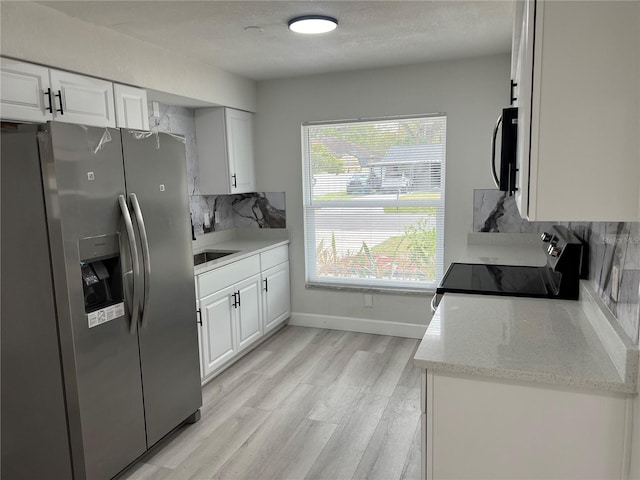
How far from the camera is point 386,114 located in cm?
389

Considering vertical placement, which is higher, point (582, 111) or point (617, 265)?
point (582, 111)

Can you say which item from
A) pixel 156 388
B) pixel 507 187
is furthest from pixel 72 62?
pixel 507 187

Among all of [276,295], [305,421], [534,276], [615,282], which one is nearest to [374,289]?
[276,295]

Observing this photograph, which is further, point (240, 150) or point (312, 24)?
point (240, 150)

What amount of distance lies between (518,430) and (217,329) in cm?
229

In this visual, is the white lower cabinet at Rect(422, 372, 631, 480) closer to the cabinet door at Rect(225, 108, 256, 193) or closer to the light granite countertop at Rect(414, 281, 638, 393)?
the light granite countertop at Rect(414, 281, 638, 393)

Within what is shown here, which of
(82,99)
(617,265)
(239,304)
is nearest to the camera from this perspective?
(617,265)

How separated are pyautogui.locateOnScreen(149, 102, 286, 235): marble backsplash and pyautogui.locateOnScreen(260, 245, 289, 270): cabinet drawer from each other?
259 millimetres

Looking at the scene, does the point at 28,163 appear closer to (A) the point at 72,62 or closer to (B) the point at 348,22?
(A) the point at 72,62

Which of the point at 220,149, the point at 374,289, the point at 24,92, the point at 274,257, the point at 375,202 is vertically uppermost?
the point at 24,92

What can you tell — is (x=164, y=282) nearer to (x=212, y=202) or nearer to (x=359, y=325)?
(x=212, y=202)

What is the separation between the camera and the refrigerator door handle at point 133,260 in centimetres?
216

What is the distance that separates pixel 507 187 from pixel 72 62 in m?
2.24

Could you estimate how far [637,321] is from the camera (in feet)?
4.17
